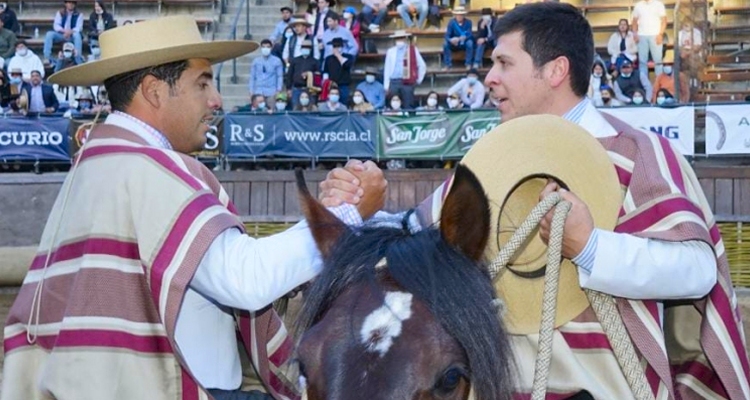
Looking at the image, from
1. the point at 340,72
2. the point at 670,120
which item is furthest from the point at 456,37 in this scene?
the point at 670,120

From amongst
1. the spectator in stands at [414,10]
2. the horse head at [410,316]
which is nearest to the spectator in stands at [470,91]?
the spectator in stands at [414,10]

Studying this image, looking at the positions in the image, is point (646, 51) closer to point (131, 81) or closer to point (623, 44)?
point (623, 44)

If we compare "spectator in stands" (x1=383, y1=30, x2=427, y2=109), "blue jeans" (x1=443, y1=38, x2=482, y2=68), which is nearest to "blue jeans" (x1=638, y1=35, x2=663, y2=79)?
"blue jeans" (x1=443, y1=38, x2=482, y2=68)

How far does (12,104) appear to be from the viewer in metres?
17.8

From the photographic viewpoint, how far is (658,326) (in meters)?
3.03

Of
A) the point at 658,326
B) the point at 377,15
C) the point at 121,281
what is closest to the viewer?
the point at 658,326

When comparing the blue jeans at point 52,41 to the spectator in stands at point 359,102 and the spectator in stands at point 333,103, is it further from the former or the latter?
the spectator in stands at point 359,102

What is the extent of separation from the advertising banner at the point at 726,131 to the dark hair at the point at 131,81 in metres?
11.3

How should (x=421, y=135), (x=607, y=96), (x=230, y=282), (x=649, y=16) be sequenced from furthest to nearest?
(x=649, y=16), (x=607, y=96), (x=421, y=135), (x=230, y=282)

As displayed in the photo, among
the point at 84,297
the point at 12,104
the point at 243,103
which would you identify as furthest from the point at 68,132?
the point at 84,297

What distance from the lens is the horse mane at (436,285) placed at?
2.50 metres

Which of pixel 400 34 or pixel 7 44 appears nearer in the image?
pixel 400 34

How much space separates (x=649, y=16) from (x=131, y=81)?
1585 cm

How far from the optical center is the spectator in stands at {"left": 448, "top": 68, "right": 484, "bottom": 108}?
1755cm
